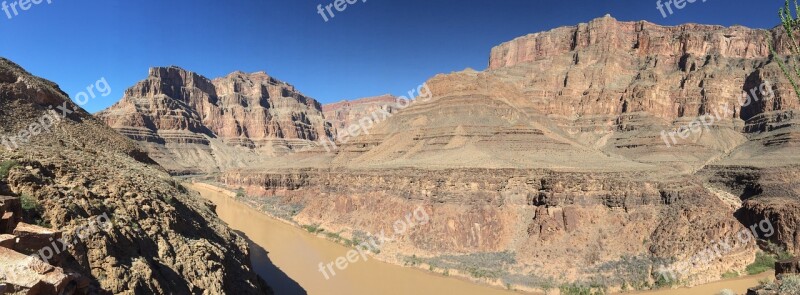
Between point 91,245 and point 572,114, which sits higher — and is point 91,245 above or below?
below

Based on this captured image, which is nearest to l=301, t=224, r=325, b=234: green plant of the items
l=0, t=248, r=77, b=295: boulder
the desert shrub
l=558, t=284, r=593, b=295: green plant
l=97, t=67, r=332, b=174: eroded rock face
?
l=558, t=284, r=593, b=295: green plant

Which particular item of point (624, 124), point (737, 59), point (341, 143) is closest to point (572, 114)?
point (624, 124)

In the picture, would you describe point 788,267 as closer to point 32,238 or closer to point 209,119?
point 32,238

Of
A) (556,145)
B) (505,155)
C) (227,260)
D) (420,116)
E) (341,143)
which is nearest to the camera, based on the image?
(227,260)

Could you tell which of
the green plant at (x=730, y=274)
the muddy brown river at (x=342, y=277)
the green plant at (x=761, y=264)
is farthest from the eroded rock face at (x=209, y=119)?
the green plant at (x=761, y=264)

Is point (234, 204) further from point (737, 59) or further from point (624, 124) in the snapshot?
point (737, 59)

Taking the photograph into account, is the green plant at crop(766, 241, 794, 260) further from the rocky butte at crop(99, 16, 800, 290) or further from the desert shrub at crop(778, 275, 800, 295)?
the desert shrub at crop(778, 275, 800, 295)

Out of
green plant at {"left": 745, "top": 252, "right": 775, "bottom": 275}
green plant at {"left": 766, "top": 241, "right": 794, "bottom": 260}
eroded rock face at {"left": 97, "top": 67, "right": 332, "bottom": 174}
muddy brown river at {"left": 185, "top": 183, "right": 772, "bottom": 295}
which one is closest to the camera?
muddy brown river at {"left": 185, "top": 183, "right": 772, "bottom": 295}
